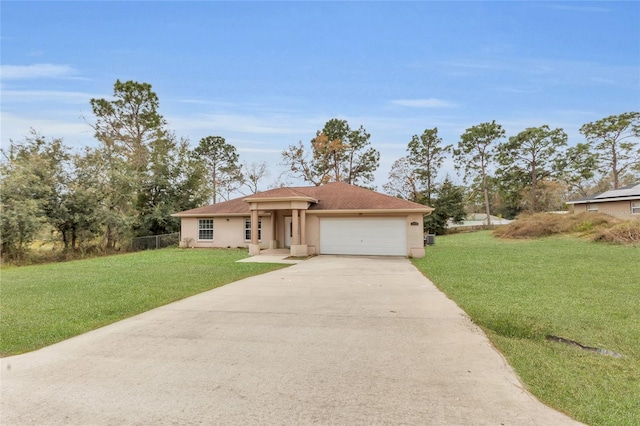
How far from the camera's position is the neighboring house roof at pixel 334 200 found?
17219mm

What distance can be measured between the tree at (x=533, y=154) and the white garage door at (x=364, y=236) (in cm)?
3378

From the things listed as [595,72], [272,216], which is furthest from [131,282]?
[595,72]

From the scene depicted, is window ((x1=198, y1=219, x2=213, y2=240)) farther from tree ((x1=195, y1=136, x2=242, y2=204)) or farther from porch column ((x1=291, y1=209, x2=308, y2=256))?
tree ((x1=195, y1=136, x2=242, y2=204))

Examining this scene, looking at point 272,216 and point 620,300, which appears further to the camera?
point 272,216

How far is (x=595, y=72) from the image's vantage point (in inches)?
706

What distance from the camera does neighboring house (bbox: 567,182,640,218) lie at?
1093 inches

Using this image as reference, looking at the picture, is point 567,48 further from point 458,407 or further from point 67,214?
point 67,214

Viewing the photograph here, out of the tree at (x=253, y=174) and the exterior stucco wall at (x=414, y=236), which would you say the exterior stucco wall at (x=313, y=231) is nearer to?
the exterior stucco wall at (x=414, y=236)

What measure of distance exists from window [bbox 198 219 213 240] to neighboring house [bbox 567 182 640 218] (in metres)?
31.0

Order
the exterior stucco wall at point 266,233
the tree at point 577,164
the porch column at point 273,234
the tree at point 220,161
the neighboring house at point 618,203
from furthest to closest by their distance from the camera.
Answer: the tree at point 577,164 → the tree at point 220,161 → the neighboring house at point 618,203 → the porch column at point 273,234 → the exterior stucco wall at point 266,233

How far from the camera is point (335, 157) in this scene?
3909cm

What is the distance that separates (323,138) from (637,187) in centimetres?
2978

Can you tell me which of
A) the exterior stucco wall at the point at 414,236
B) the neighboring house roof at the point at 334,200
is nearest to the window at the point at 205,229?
the neighboring house roof at the point at 334,200

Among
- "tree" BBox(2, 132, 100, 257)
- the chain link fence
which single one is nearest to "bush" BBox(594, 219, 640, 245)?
the chain link fence
